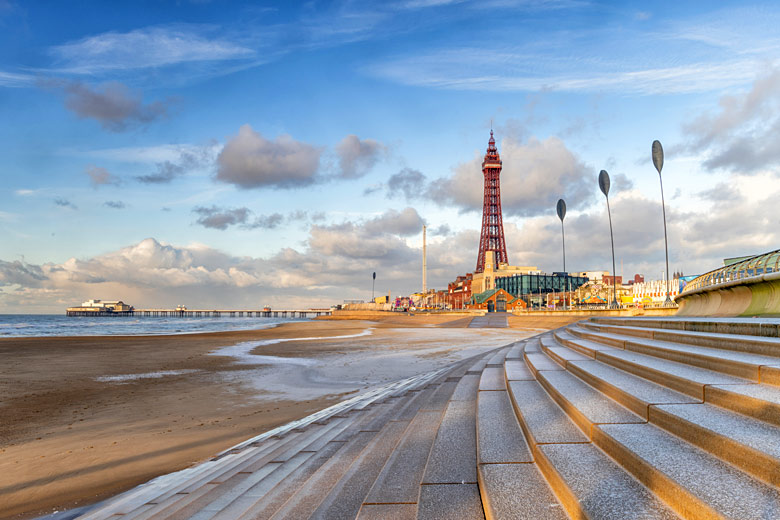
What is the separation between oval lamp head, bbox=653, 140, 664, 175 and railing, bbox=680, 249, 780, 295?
17.4 metres

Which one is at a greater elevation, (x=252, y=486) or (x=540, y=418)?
(x=540, y=418)

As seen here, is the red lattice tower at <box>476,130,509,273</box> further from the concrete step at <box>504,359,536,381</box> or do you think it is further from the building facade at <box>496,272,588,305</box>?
the concrete step at <box>504,359,536,381</box>

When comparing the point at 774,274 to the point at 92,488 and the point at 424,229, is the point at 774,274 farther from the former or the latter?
the point at 424,229

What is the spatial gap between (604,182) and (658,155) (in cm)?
674

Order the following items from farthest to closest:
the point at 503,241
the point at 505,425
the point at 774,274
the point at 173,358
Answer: the point at 503,241
the point at 173,358
the point at 774,274
the point at 505,425

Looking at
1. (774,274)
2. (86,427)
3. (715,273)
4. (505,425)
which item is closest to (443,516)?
(505,425)

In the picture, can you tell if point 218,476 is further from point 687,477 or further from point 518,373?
point 518,373

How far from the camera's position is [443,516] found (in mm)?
2916

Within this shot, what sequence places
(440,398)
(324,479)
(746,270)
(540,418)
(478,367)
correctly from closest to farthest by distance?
1. (324,479)
2. (540,418)
3. (440,398)
4. (478,367)
5. (746,270)

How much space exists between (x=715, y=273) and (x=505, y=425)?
1297 cm

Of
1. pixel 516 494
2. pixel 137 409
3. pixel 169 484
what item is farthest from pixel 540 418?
pixel 137 409

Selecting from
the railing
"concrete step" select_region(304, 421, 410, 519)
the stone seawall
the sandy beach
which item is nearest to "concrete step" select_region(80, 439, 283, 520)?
the sandy beach

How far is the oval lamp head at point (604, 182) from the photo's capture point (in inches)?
1413

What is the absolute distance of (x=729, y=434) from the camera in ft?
9.00
